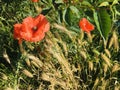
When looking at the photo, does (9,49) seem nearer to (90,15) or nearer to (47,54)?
(47,54)

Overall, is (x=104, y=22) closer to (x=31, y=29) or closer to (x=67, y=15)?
(x=67, y=15)

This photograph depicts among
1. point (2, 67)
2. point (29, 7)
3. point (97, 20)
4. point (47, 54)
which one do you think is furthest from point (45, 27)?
point (29, 7)

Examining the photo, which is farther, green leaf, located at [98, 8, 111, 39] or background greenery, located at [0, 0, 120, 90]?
background greenery, located at [0, 0, 120, 90]

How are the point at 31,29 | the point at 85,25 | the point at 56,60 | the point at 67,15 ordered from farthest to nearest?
the point at 56,60 < the point at 85,25 < the point at 31,29 < the point at 67,15

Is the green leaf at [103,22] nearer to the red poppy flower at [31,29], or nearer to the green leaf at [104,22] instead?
the green leaf at [104,22]

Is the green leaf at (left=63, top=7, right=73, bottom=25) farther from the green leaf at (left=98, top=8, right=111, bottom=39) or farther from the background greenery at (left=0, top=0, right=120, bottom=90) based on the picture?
the background greenery at (left=0, top=0, right=120, bottom=90)

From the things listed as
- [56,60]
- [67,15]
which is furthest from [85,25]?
[67,15]

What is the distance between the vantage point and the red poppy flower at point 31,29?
68.3 inches

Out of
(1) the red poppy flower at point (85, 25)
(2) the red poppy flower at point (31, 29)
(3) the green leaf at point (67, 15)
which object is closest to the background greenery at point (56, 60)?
(1) the red poppy flower at point (85, 25)

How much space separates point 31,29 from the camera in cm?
187

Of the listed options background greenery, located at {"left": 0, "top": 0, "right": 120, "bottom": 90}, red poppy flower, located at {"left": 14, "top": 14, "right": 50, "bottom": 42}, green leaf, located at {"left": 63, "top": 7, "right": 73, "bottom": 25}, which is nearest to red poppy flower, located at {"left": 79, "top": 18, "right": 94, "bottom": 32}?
background greenery, located at {"left": 0, "top": 0, "right": 120, "bottom": 90}

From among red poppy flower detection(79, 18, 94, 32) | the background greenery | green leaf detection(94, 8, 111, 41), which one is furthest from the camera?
→ the background greenery

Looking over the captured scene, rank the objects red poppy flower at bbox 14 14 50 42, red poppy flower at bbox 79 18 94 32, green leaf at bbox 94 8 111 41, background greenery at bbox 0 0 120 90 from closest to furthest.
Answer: green leaf at bbox 94 8 111 41 < red poppy flower at bbox 14 14 50 42 < red poppy flower at bbox 79 18 94 32 < background greenery at bbox 0 0 120 90

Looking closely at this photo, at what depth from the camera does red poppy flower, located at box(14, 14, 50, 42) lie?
5.69 ft
